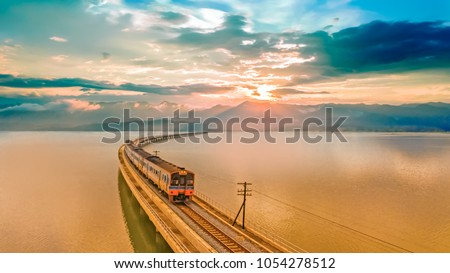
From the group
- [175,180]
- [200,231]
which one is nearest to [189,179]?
[175,180]

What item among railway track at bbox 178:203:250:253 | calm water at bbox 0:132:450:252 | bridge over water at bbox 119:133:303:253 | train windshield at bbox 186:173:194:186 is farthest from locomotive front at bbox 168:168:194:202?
calm water at bbox 0:132:450:252

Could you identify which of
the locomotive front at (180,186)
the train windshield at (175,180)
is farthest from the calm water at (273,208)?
the train windshield at (175,180)

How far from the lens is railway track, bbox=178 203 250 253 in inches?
781

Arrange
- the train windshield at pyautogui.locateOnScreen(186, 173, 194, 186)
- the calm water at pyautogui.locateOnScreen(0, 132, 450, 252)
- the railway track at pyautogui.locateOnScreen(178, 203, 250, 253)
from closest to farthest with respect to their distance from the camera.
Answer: the railway track at pyautogui.locateOnScreen(178, 203, 250, 253) → the calm water at pyautogui.locateOnScreen(0, 132, 450, 252) → the train windshield at pyautogui.locateOnScreen(186, 173, 194, 186)

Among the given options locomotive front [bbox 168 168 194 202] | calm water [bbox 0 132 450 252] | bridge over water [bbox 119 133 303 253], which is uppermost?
locomotive front [bbox 168 168 194 202]

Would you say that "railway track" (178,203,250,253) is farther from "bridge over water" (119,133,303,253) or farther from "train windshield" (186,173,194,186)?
"train windshield" (186,173,194,186)

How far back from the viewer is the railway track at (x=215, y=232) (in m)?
19.8

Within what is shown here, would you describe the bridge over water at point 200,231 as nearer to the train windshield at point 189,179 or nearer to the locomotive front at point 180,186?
the locomotive front at point 180,186

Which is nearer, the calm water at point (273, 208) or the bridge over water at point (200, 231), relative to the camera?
the bridge over water at point (200, 231)

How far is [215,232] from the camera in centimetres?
2234

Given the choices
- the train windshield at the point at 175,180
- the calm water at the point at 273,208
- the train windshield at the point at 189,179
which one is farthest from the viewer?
the train windshield at the point at 189,179

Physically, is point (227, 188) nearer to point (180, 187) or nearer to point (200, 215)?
point (180, 187)

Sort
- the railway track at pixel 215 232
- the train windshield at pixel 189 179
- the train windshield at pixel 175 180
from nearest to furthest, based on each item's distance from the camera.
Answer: the railway track at pixel 215 232
the train windshield at pixel 175 180
the train windshield at pixel 189 179

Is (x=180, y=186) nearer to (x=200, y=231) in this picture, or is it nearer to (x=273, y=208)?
(x=200, y=231)
